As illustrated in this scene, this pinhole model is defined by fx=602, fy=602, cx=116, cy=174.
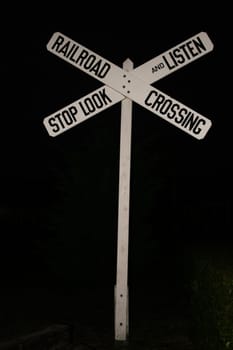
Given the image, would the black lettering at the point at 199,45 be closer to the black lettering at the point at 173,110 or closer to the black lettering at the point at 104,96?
the black lettering at the point at 173,110

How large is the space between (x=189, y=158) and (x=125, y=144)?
62.3 feet

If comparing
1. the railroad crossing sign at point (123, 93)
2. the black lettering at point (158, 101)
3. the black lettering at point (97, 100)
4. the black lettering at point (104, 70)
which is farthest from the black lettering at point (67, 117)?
the black lettering at point (158, 101)

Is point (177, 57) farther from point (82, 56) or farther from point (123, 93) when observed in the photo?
point (82, 56)

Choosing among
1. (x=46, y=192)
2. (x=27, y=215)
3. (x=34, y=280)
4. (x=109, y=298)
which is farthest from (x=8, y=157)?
(x=109, y=298)

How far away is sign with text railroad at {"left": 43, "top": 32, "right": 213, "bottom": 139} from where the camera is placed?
18.8 feet

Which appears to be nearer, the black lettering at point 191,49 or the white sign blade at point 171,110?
the white sign blade at point 171,110

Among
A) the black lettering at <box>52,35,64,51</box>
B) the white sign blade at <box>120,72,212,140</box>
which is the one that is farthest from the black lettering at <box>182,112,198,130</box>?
the black lettering at <box>52,35,64,51</box>

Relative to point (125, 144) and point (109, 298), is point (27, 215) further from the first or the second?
point (125, 144)

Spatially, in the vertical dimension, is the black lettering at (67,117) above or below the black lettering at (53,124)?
above

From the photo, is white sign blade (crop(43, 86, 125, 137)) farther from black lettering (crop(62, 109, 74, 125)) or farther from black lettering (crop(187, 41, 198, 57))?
black lettering (crop(187, 41, 198, 57))

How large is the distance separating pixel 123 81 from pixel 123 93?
4.8 inches

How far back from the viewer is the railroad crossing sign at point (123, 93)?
576 centimetres

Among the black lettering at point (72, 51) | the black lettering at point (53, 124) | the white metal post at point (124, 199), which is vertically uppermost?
the black lettering at point (72, 51)

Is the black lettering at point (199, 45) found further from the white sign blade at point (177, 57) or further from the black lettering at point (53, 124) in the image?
the black lettering at point (53, 124)
